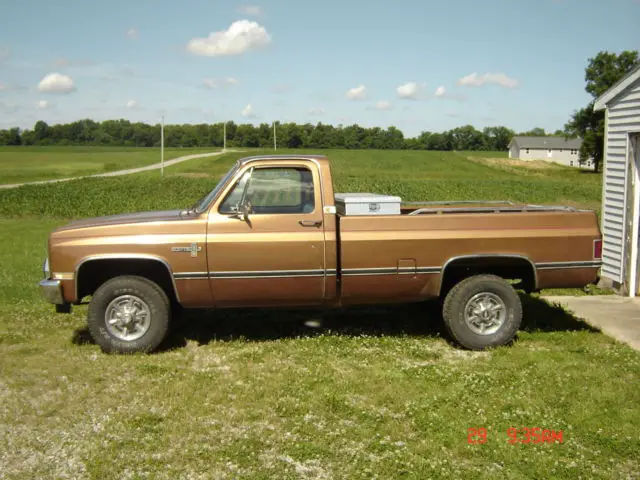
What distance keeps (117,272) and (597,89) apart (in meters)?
76.8

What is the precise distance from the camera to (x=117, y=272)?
23.2 ft

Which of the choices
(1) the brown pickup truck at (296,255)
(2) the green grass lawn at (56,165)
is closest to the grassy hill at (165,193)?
(2) the green grass lawn at (56,165)

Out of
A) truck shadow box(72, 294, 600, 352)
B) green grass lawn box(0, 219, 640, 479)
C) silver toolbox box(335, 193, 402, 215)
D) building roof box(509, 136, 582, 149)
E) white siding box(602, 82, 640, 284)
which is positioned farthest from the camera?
building roof box(509, 136, 582, 149)

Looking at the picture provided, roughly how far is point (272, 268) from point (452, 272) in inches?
85.3

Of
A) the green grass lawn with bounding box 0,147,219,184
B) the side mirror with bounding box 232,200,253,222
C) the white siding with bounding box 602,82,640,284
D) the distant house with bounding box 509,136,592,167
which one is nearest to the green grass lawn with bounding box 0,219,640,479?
the side mirror with bounding box 232,200,253,222

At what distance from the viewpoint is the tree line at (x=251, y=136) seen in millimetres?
131250

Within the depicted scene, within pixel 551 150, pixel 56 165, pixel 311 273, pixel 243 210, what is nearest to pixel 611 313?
pixel 311 273

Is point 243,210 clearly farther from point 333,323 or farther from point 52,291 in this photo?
point 333,323

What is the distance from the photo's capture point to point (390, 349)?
711 centimetres

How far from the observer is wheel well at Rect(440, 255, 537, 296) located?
23.2 feet

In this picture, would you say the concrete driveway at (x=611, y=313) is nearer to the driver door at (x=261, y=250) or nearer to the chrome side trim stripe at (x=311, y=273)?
the chrome side trim stripe at (x=311, y=273)

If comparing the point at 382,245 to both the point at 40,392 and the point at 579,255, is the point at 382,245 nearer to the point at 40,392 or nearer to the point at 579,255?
the point at 579,255

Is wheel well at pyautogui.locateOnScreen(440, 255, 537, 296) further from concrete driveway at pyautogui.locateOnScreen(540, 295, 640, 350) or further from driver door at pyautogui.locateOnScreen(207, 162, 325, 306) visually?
driver door at pyautogui.locateOnScreen(207, 162, 325, 306)

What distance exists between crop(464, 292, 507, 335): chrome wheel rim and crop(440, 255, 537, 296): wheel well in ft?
1.21
